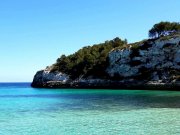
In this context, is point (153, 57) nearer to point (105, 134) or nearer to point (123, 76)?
point (123, 76)

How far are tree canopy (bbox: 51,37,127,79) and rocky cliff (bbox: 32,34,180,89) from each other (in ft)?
7.29

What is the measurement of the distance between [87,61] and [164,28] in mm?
23731

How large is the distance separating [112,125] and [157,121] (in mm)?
3579

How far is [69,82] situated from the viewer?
10012 cm

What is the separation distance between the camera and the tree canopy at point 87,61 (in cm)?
9894

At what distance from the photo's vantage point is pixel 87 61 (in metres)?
105

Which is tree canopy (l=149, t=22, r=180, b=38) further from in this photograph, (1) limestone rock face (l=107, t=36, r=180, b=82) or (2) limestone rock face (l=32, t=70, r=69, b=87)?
(2) limestone rock face (l=32, t=70, r=69, b=87)

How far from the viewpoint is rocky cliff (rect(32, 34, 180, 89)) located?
8294 centimetres

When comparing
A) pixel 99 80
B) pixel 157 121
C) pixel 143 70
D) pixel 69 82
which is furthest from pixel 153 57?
pixel 157 121

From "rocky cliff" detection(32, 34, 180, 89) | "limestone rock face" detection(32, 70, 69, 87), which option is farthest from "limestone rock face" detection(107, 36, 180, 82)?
"limestone rock face" detection(32, 70, 69, 87)

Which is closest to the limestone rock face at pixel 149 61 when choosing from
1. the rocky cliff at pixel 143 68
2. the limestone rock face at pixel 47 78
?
the rocky cliff at pixel 143 68

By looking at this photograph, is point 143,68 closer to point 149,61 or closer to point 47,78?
point 149,61

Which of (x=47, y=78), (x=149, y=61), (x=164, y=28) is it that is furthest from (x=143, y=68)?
(x=47, y=78)

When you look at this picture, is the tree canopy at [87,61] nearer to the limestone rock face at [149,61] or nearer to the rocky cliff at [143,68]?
the rocky cliff at [143,68]
